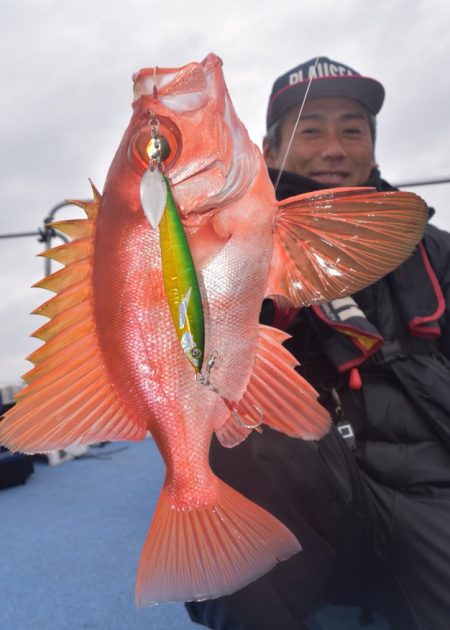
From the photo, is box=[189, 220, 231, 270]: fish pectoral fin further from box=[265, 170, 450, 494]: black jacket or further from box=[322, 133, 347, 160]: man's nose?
box=[322, 133, 347, 160]: man's nose

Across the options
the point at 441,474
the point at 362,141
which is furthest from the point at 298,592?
the point at 362,141

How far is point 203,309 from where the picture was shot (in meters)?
0.63

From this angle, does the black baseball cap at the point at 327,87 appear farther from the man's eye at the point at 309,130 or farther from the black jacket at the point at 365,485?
the black jacket at the point at 365,485

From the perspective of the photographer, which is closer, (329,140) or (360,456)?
(360,456)

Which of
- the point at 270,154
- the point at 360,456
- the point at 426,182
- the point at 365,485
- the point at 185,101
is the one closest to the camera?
the point at 185,101

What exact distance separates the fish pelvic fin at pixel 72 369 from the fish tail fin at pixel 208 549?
0.46 ft

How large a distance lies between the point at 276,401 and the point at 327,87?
1368mm

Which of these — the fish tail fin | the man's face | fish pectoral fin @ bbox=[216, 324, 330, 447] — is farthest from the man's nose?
the fish tail fin

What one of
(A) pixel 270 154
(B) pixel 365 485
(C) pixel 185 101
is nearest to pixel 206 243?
(C) pixel 185 101

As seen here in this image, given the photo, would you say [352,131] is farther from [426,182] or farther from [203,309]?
[426,182]

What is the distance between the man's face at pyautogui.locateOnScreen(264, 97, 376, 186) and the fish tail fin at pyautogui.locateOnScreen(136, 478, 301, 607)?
1324 mm

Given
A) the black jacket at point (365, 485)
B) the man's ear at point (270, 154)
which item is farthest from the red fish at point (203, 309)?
the man's ear at point (270, 154)

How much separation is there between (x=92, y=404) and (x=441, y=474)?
38.7 inches

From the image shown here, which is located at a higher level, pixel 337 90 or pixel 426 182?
pixel 426 182
